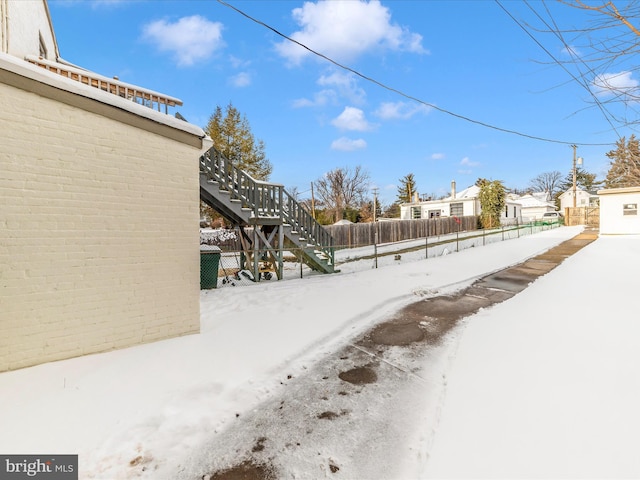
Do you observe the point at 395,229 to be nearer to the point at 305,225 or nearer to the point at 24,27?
the point at 305,225

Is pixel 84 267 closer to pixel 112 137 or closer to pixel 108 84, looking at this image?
pixel 112 137

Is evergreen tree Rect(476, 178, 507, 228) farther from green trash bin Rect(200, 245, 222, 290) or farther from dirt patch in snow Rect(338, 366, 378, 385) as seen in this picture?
dirt patch in snow Rect(338, 366, 378, 385)

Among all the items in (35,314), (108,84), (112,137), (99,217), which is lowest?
(35,314)

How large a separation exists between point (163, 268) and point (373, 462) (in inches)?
135

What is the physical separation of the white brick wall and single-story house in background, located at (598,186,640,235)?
80.2 ft

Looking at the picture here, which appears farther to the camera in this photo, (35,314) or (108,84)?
(108,84)

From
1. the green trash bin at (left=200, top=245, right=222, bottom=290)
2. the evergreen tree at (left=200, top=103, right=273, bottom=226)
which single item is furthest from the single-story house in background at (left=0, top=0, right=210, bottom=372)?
the evergreen tree at (left=200, top=103, right=273, bottom=226)

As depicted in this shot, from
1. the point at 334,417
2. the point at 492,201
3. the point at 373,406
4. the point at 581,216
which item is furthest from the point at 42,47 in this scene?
the point at 581,216

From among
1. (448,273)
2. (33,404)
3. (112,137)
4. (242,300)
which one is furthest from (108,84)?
(448,273)

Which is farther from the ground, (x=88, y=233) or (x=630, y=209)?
(x=630, y=209)

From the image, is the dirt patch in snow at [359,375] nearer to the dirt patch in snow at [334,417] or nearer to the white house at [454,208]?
the dirt patch in snow at [334,417]

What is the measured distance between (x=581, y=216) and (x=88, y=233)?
39632mm

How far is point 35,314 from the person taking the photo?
3.26 metres

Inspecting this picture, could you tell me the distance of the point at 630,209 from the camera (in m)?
18.5
